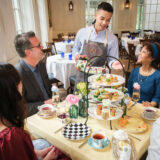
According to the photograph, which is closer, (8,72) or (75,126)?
(8,72)

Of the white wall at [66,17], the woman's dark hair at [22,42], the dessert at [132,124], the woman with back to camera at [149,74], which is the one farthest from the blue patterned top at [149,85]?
the white wall at [66,17]

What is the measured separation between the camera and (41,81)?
2.04m

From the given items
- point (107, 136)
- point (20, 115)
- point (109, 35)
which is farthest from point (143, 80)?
point (20, 115)

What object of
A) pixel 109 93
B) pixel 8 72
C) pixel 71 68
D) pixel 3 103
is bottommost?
pixel 71 68

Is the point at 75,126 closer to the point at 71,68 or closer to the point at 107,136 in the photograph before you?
the point at 107,136

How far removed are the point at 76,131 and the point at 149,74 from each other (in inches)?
51.0

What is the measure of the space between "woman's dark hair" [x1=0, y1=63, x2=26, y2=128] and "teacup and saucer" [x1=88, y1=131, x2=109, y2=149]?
0.50 meters

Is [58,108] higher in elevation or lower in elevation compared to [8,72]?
lower

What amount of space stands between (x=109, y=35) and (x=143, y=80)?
0.72 meters

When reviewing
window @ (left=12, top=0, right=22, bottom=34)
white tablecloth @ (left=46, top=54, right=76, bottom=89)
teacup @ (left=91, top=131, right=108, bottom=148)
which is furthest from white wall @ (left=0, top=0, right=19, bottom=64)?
teacup @ (left=91, top=131, right=108, bottom=148)

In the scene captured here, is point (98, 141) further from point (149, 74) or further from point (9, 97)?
point (149, 74)

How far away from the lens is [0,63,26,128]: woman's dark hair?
83 cm

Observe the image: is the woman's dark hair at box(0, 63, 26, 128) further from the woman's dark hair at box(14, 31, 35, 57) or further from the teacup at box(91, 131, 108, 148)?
the woman's dark hair at box(14, 31, 35, 57)

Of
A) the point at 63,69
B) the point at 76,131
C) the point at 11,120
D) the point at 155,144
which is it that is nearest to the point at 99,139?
the point at 76,131
